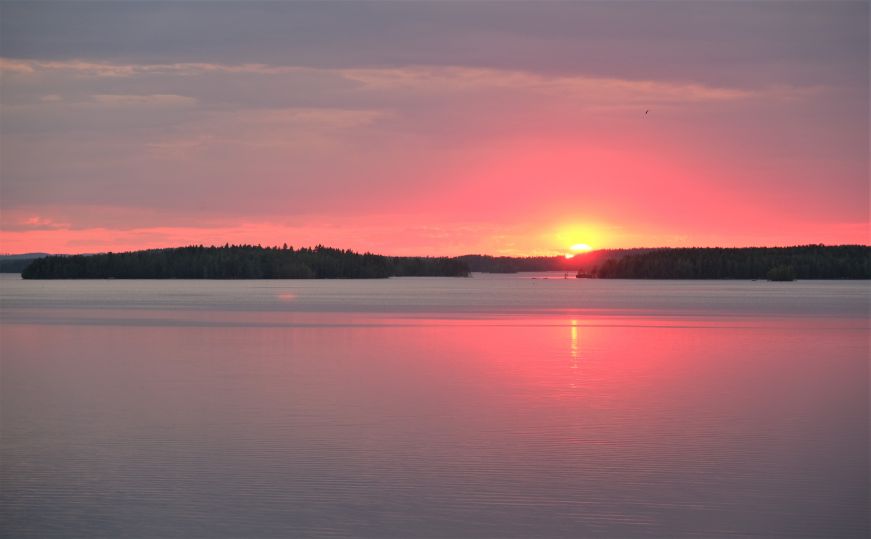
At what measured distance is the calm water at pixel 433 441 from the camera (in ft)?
42.4

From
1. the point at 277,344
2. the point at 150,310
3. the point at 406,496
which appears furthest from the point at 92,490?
the point at 150,310

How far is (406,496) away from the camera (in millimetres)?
13891

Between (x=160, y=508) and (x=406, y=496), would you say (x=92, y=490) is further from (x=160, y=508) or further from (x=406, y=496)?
(x=406, y=496)

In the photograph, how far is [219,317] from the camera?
59.6m

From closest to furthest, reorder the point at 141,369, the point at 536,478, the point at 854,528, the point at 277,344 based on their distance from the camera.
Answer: the point at 854,528 → the point at 536,478 → the point at 141,369 → the point at 277,344

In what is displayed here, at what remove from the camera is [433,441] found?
17.9m

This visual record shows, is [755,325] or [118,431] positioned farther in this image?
[755,325]

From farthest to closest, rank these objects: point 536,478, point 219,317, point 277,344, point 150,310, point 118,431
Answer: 1. point 150,310
2. point 219,317
3. point 277,344
4. point 118,431
5. point 536,478

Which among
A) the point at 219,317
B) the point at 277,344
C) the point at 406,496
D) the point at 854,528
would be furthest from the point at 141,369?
the point at 219,317

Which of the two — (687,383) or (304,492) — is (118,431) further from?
(687,383)

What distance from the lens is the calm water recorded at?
12914 millimetres

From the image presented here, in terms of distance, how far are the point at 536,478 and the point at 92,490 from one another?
6.21 metres

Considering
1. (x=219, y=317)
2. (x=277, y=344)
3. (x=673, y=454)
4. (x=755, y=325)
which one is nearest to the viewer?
(x=673, y=454)

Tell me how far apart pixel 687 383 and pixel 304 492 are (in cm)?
1487
